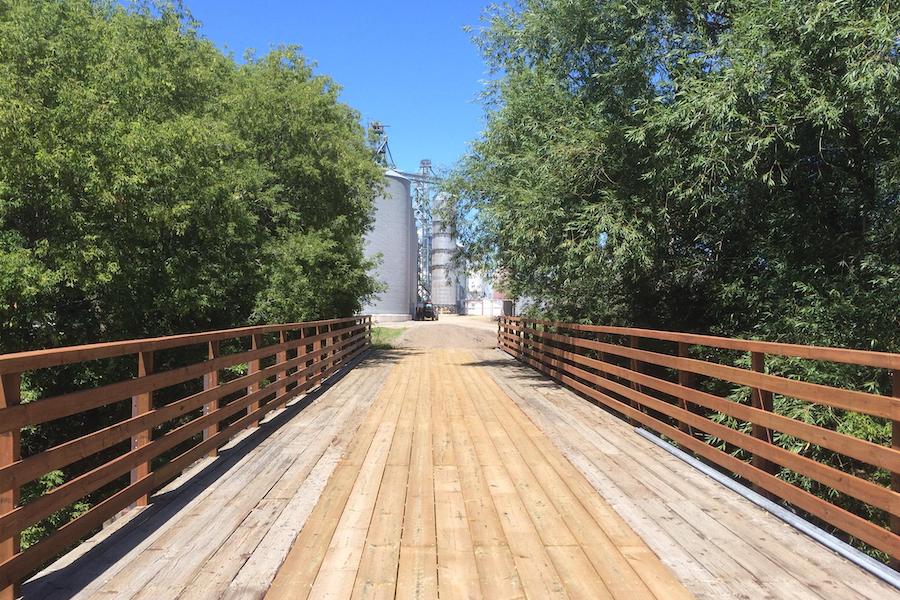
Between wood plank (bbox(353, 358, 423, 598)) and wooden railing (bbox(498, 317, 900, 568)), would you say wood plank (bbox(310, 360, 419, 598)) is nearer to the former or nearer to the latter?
wood plank (bbox(353, 358, 423, 598))

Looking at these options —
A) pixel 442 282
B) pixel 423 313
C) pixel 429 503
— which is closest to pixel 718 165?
pixel 429 503

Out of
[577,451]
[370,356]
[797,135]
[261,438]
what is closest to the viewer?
[577,451]

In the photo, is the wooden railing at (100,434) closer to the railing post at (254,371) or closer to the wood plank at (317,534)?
the railing post at (254,371)

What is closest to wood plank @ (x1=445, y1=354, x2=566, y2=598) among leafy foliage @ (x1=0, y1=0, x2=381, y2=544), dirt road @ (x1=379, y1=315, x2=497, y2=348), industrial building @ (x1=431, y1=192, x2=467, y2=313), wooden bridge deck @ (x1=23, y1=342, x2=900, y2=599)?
wooden bridge deck @ (x1=23, y1=342, x2=900, y2=599)

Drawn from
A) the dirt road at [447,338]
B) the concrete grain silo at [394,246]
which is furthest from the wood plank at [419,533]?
the concrete grain silo at [394,246]

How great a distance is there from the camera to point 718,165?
23.4ft

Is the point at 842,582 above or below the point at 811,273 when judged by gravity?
below

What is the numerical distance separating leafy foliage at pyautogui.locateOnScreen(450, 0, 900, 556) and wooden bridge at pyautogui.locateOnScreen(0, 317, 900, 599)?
2.71m

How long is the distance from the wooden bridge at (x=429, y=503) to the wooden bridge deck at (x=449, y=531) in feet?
0.05

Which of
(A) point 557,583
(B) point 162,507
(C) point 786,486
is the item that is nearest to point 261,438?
(B) point 162,507

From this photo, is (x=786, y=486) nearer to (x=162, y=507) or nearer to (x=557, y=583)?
(x=557, y=583)

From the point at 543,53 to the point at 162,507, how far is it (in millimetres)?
9426

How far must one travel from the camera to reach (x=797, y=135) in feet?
23.1

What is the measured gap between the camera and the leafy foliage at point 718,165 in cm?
636
